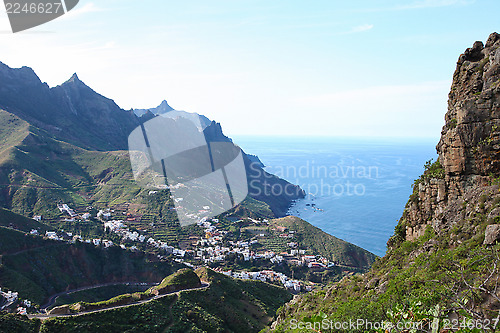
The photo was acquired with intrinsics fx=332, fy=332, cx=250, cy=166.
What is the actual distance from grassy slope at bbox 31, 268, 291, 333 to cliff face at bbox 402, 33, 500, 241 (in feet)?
46.6

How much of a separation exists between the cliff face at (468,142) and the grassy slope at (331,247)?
3476 cm

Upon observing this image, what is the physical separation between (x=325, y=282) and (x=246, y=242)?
1406 cm

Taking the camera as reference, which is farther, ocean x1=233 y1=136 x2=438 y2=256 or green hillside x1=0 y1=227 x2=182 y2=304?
ocean x1=233 y1=136 x2=438 y2=256

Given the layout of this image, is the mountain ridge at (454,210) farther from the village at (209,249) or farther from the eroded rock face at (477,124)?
the village at (209,249)

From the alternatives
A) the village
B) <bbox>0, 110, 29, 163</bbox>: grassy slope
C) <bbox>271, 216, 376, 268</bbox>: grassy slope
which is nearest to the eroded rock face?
the village

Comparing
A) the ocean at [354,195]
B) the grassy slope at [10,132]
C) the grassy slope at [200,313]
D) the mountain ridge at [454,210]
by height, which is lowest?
the ocean at [354,195]

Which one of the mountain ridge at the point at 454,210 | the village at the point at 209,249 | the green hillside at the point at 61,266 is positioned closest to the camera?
the mountain ridge at the point at 454,210

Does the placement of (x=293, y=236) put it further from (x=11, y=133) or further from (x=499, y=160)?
(x=11, y=133)

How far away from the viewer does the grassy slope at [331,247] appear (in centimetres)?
4453

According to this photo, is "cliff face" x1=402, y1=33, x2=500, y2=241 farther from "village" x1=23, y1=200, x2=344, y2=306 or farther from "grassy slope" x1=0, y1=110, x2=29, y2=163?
"grassy slope" x1=0, y1=110, x2=29, y2=163

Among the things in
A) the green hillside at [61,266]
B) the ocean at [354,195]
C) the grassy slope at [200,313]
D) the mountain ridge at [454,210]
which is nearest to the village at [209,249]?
the green hillside at [61,266]

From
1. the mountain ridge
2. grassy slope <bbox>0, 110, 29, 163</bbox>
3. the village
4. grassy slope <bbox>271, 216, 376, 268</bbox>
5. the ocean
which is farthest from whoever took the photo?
the ocean

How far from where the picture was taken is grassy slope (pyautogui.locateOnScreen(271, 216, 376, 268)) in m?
44.5

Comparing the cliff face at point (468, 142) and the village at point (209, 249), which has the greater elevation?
the cliff face at point (468, 142)
